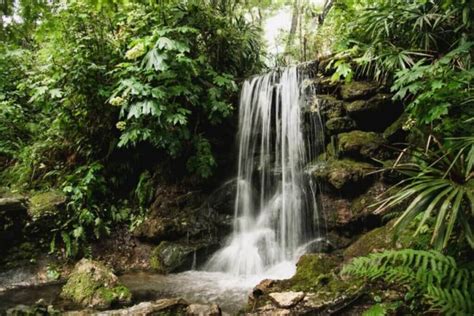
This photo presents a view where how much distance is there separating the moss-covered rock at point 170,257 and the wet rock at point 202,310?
249 centimetres

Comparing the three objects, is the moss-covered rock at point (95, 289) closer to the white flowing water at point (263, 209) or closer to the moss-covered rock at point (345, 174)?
the white flowing water at point (263, 209)

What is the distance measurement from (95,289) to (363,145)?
434 centimetres

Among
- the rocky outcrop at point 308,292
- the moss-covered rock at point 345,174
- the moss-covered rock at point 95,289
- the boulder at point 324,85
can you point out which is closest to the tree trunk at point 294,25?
the boulder at point 324,85

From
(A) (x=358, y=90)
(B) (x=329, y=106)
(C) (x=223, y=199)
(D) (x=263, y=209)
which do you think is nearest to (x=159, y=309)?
(D) (x=263, y=209)

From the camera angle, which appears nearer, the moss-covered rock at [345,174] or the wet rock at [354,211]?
the wet rock at [354,211]

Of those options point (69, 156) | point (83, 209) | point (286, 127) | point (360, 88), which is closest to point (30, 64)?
point (69, 156)

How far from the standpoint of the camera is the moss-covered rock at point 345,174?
539 centimetres

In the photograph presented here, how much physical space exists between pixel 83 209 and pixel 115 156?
138 centimetres

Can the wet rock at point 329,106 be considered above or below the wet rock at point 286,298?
above

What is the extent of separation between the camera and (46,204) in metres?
6.44

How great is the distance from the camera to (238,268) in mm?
5742

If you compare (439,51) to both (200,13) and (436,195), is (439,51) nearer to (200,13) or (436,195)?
(436,195)

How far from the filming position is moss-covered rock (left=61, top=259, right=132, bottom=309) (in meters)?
4.43

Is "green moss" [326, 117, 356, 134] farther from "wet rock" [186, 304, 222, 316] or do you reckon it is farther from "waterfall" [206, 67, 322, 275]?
"wet rock" [186, 304, 222, 316]
